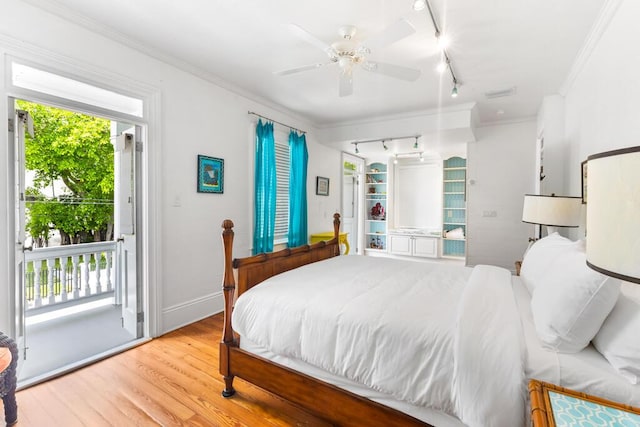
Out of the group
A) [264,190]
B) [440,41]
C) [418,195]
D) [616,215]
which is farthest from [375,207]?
[616,215]

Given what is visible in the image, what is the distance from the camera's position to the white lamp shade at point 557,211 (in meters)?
2.52

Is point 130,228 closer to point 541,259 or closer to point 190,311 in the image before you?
point 190,311

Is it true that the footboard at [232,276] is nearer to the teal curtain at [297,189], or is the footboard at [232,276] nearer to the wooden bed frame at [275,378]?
the wooden bed frame at [275,378]

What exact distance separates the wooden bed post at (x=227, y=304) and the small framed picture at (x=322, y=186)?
3.35 m

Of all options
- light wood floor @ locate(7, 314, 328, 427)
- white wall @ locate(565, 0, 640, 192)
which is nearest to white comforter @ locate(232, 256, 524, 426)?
light wood floor @ locate(7, 314, 328, 427)

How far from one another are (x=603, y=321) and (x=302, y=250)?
1.97m

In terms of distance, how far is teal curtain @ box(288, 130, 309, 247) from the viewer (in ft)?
14.9

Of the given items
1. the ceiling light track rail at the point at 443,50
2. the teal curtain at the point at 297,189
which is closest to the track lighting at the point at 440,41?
the ceiling light track rail at the point at 443,50

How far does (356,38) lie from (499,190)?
368 centimetres

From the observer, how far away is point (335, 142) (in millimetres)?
5168

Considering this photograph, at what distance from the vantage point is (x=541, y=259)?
6.53 ft

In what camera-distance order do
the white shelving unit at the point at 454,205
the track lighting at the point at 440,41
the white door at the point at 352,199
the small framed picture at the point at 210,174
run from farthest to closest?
1. the white door at the point at 352,199
2. the white shelving unit at the point at 454,205
3. the small framed picture at the point at 210,174
4. the track lighting at the point at 440,41

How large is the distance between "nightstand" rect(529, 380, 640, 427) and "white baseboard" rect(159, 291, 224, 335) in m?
2.97

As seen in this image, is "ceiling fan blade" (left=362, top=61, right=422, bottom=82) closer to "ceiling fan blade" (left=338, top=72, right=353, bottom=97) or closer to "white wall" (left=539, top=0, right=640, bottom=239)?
"ceiling fan blade" (left=338, top=72, right=353, bottom=97)
